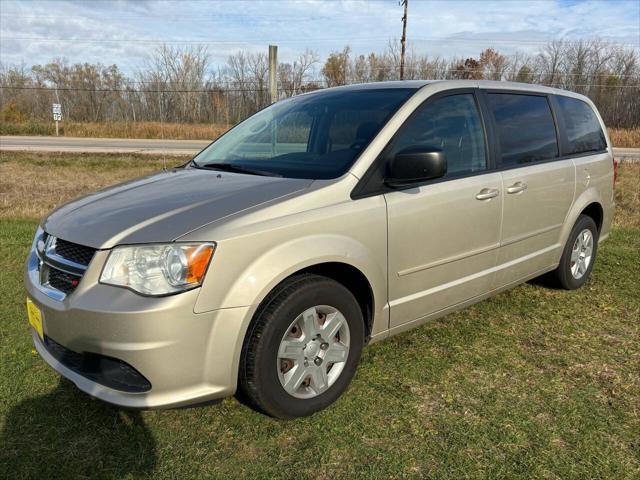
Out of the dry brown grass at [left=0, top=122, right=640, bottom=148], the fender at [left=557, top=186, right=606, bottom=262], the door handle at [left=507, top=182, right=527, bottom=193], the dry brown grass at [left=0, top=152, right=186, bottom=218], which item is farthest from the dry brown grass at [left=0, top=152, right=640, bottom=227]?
the dry brown grass at [left=0, top=122, right=640, bottom=148]

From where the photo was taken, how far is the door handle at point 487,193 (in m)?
3.31

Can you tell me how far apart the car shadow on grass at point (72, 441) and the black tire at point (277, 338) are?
1.93 feet

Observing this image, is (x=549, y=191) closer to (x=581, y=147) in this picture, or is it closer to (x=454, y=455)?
(x=581, y=147)

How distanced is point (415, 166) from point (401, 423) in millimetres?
1351

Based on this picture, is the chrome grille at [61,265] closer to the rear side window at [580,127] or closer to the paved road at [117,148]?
the rear side window at [580,127]

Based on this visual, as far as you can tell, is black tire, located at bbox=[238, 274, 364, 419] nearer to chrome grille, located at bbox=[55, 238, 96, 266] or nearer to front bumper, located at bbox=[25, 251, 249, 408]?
front bumper, located at bbox=[25, 251, 249, 408]

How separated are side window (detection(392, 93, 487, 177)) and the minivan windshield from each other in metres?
0.16

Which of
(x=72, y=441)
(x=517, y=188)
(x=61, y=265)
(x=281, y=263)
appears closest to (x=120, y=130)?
(x=517, y=188)

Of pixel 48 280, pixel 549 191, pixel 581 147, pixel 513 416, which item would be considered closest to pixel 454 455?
pixel 513 416

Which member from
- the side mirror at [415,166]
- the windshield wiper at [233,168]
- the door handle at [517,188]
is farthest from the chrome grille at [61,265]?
the door handle at [517,188]

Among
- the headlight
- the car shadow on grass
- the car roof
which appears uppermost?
the car roof

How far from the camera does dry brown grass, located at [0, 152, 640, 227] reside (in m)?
8.52

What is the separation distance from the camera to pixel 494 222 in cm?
346

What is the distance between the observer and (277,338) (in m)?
2.42
